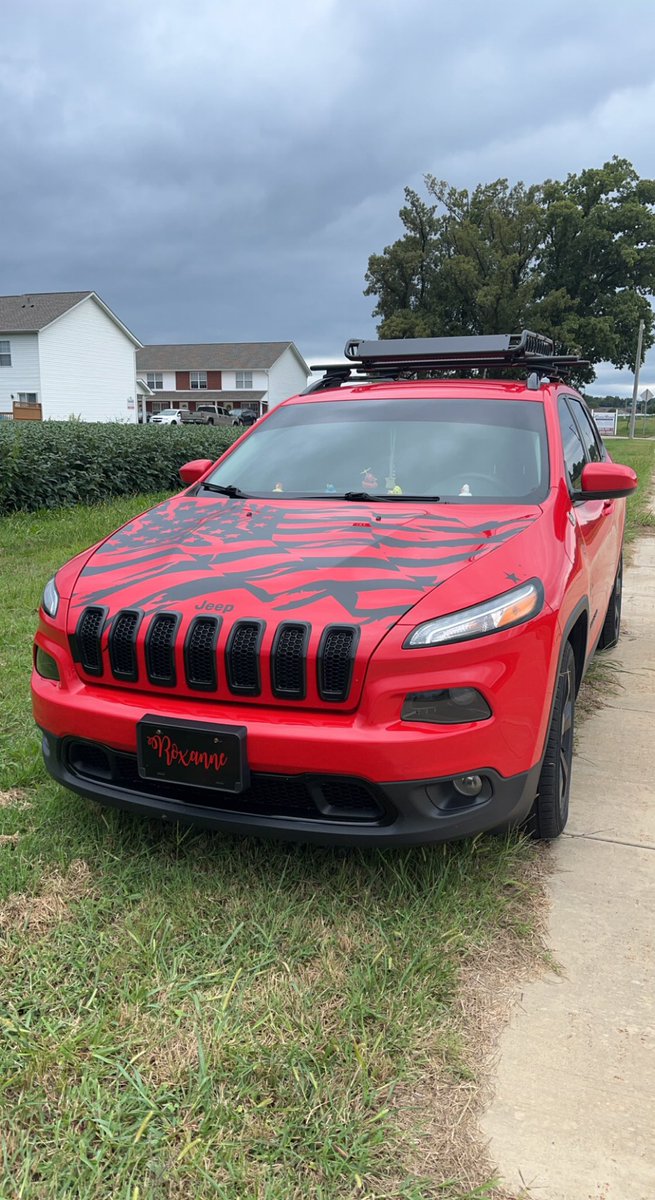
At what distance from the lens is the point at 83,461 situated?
11.7m

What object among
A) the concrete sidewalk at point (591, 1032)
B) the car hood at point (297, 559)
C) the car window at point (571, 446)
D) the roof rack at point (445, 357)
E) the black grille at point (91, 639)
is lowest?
the concrete sidewalk at point (591, 1032)

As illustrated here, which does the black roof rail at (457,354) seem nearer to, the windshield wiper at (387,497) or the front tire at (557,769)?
the windshield wiper at (387,497)

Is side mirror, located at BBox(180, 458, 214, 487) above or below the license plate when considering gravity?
above

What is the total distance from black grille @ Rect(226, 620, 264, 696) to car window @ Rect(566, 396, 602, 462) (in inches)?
104

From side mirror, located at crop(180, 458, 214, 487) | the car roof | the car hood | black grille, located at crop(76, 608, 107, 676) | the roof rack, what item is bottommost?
black grille, located at crop(76, 608, 107, 676)

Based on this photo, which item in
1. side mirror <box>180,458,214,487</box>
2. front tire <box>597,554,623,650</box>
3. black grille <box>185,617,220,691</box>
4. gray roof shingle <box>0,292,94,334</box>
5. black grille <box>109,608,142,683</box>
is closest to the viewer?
black grille <box>185,617,220,691</box>

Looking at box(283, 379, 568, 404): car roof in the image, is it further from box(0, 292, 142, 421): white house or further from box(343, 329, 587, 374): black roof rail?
box(0, 292, 142, 421): white house

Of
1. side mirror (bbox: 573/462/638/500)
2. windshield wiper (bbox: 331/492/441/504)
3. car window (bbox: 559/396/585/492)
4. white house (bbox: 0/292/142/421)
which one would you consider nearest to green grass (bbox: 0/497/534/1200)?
windshield wiper (bbox: 331/492/441/504)

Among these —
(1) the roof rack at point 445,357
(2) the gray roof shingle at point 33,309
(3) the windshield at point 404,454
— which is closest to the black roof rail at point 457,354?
(1) the roof rack at point 445,357

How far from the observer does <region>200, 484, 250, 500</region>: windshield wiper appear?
3.49 metres

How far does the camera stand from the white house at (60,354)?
36406 millimetres

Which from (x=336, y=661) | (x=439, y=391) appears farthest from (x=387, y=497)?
(x=336, y=661)

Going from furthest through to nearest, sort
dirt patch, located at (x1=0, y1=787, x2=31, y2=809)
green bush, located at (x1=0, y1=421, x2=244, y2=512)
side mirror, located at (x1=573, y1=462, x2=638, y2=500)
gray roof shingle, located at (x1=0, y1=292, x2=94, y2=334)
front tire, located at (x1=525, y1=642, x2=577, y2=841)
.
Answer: gray roof shingle, located at (x1=0, y1=292, x2=94, y2=334), green bush, located at (x1=0, y1=421, x2=244, y2=512), side mirror, located at (x1=573, y1=462, x2=638, y2=500), dirt patch, located at (x1=0, y1=787, x2=31, y2=809), front tire, located at (x1=525, y1=642, x2=577, y2=841)

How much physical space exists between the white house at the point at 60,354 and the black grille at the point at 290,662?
35.0 metres
